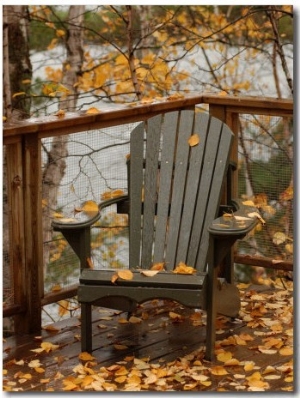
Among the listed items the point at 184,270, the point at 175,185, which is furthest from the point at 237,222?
the point at 175,185

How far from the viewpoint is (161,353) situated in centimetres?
408

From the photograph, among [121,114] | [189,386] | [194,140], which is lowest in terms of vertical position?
[189,386]

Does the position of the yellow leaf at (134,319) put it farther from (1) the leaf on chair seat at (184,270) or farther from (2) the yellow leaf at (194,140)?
(2) the yellow leaf at (194,140)

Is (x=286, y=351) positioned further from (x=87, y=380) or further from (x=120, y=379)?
(x=87, y=380)

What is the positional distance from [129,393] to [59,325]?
0.95m

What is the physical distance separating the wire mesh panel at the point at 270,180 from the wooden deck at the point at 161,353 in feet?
0.97

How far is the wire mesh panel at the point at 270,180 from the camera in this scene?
4.84 metres

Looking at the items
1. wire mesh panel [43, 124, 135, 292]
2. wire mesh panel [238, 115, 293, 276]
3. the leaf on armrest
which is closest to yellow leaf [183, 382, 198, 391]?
wire mesh panel [43, 124, 135, 292]

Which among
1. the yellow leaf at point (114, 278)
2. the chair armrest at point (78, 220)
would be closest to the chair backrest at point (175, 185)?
the chair armrest at point (78, 220)

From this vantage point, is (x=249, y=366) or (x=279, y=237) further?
(x=279, y=237)

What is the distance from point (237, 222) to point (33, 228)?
39.9 inches

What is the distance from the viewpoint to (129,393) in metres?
3.62

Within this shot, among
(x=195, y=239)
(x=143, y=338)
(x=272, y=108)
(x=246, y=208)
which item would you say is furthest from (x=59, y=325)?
(x=272, y=108)

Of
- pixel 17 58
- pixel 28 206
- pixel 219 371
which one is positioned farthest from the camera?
pixel 17 58
